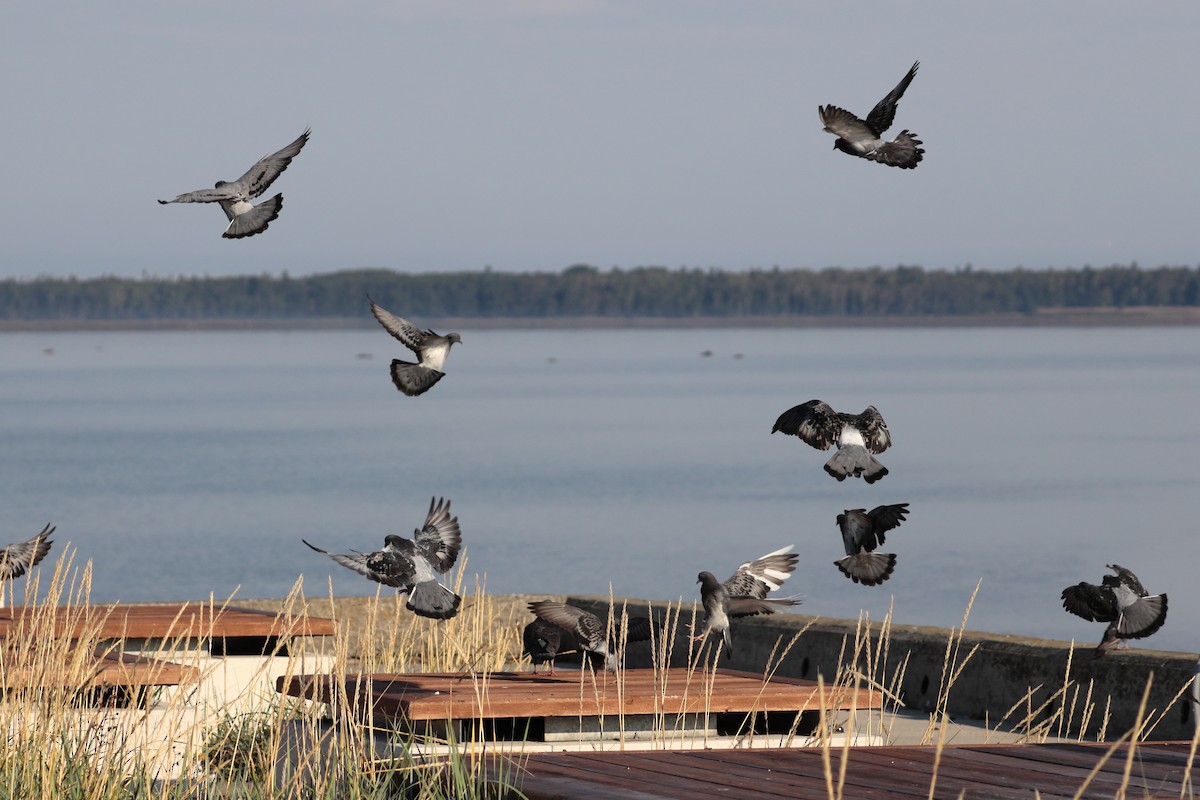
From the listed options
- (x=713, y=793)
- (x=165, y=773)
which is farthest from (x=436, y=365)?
(x=713, y=793)

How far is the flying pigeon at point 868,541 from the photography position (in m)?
8.02

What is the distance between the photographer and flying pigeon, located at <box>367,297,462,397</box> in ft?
23.2

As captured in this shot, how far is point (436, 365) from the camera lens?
23.5 ft

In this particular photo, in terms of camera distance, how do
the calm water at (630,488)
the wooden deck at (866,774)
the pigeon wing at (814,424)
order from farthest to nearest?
the calm water at (630,488), the pigeon wing at (814,424), the wooden deck at (866,774)

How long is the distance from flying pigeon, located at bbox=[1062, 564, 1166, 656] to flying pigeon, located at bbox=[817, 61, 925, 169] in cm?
230

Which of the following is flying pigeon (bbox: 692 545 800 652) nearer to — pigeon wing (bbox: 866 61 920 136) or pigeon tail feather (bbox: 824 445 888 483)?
pigeon tail feather (bbox: 824 445 888 483)

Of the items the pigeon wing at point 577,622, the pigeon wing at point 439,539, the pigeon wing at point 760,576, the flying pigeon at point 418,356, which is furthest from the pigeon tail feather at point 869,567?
the flying pigeon at point 418,356

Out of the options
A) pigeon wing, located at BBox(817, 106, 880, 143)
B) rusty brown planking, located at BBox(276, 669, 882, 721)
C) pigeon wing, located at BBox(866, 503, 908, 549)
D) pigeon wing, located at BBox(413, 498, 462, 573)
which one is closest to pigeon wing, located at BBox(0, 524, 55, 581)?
pigeon wing, located at BBox(413, 498, 462, 573)

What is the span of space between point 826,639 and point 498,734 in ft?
12.3

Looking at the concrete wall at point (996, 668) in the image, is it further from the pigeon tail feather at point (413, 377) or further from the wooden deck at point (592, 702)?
the pigeon tail feather at point (413, 377)

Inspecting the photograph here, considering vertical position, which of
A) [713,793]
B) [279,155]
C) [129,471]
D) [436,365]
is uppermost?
[279,155]

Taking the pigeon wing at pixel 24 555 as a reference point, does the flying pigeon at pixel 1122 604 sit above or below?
above

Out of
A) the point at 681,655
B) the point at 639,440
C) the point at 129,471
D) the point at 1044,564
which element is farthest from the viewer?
the point at 639,440

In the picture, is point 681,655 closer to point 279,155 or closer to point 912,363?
point 279,155
